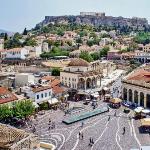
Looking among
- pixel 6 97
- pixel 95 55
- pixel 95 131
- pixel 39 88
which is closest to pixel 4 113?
pixel 6 97

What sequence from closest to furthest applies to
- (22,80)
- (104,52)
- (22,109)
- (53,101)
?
(22,109)
(53,101)
(22,80)
(104,52)

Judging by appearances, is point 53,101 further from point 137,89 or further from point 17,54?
point 17,54

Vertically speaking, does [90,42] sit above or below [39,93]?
above

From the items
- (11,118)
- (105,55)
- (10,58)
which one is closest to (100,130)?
(11,118)

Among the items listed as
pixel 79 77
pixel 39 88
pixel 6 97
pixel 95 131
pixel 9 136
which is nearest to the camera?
pixel 9 136

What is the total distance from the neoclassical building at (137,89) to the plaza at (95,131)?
4521 mm

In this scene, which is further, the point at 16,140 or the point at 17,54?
the point at 17,54

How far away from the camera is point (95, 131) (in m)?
50.4

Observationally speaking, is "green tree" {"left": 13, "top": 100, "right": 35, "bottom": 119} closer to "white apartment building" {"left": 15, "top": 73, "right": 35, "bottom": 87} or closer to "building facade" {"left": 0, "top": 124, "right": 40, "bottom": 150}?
"building facade" {"left": 0, "top": 124, "right": 40, "bottom": 150}

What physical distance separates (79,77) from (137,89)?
36.9 ft

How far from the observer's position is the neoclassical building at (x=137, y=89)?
63.1 meters

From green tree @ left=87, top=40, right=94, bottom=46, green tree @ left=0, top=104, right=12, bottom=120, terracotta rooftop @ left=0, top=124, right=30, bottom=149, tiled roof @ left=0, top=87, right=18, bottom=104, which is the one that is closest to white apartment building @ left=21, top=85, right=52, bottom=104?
tiled roof @ left=0, top=87, right=18, bottom=104

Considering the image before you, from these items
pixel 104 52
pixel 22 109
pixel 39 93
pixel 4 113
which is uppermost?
pixel 104 52

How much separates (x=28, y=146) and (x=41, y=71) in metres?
64.6
